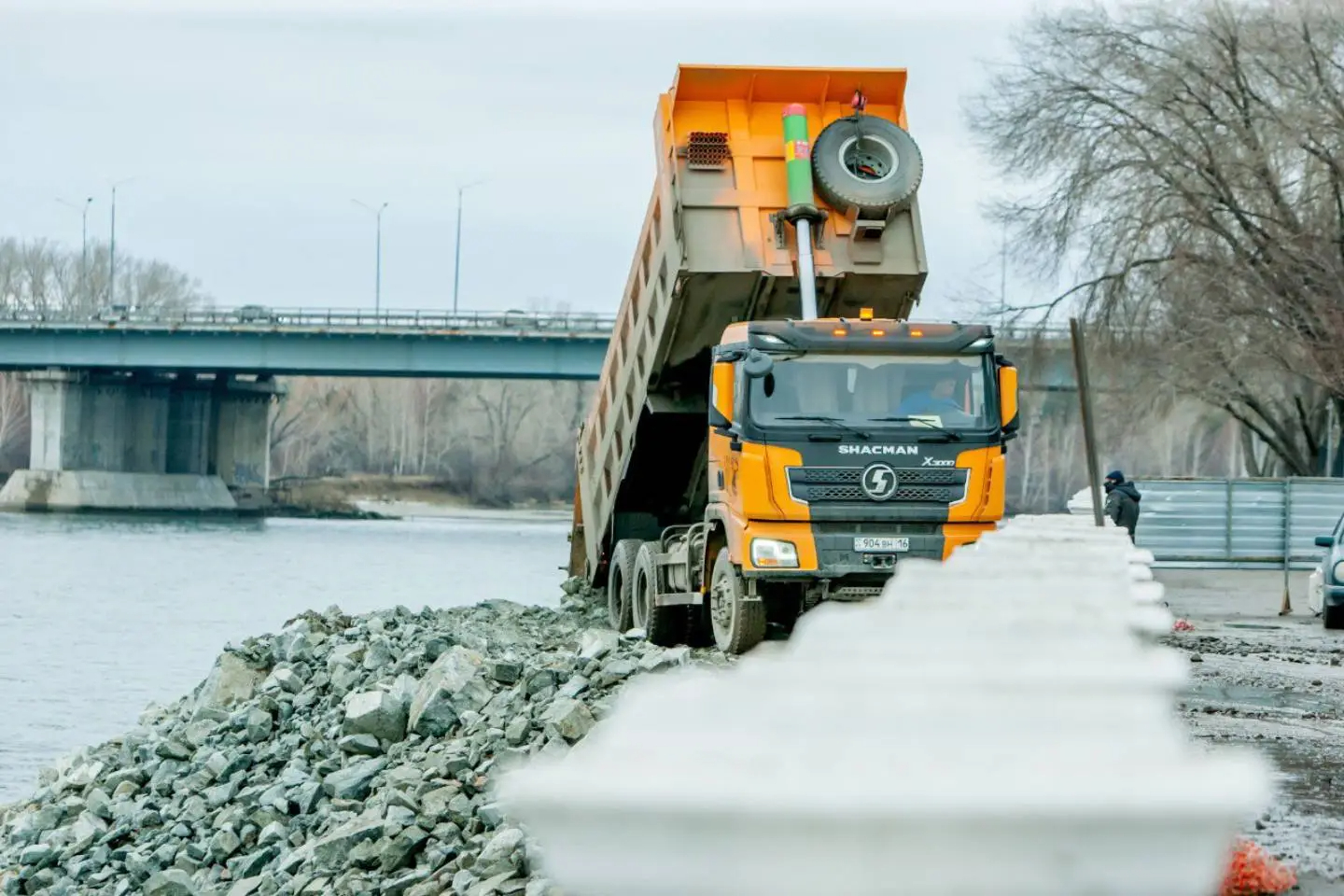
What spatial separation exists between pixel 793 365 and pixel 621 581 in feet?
14.8

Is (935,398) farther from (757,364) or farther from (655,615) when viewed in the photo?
(655,615)

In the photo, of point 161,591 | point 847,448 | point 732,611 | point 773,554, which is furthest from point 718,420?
point 161,591

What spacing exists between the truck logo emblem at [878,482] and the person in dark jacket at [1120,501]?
10.3 meters

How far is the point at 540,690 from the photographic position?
38.7ft

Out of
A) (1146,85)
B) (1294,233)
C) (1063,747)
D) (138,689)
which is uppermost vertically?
(1146,85)

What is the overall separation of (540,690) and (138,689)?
41.3ft

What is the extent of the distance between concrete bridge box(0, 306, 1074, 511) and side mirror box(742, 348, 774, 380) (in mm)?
27558

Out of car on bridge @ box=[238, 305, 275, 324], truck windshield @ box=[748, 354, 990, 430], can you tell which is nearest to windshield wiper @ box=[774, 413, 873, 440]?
truck windshield @ box=[748, 354, 990, 430]

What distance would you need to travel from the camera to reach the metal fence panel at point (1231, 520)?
3017 cm

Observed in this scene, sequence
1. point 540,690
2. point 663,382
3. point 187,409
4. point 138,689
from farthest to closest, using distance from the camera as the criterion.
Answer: point 187,409, point 138,689, point 663,382, point 540,690

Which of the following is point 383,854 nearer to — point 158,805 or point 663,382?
point 158,805

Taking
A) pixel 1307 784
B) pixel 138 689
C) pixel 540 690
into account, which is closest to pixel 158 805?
pixel 540 690

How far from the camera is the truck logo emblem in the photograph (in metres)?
13.7

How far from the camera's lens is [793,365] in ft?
44.5
